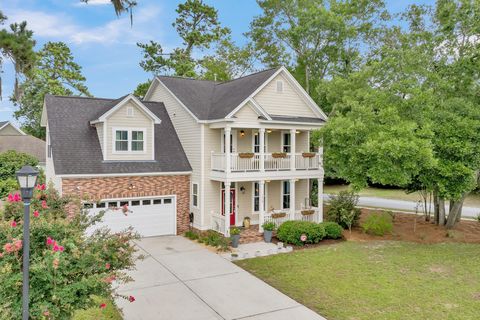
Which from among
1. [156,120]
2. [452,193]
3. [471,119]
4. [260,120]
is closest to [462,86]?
[471,119]

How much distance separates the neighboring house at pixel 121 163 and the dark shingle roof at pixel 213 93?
226 centimetres

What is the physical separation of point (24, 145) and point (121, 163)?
26.8 m

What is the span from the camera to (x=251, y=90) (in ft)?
57.5

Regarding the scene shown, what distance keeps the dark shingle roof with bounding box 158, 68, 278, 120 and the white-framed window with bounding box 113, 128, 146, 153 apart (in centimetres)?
282

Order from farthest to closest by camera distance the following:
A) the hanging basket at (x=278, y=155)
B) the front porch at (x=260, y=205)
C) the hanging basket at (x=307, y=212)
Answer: the hanging basket at (x=307, y=212) → the hanging basket at (x=278, y=155) → the front porch at (x=260, y=205)

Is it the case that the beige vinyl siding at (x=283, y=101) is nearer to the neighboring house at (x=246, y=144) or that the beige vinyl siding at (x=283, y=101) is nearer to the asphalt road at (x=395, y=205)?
the neighboring house at (x=246, y=144)

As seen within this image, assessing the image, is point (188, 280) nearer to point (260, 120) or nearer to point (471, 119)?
point (260, 120)

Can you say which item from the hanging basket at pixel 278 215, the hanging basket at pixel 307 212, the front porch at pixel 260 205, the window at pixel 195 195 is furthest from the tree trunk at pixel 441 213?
the window at pixel 195 195

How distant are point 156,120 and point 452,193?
1354 cm

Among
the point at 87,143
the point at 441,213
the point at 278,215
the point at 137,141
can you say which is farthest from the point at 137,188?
the point at 441,213

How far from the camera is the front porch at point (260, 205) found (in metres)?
16.9

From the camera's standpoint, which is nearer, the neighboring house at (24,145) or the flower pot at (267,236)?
the flower pot at (267,236)

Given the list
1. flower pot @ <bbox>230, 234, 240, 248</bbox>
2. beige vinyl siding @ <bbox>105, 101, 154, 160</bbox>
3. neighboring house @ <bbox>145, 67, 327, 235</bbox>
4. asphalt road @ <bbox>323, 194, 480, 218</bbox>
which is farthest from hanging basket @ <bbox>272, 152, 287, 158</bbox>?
asphalt road @ <bbox>323, 194, 480, 218</bbox>

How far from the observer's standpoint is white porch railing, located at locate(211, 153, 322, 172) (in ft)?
54.7
